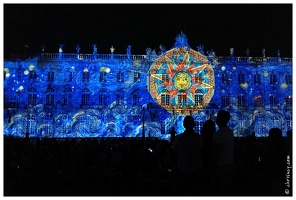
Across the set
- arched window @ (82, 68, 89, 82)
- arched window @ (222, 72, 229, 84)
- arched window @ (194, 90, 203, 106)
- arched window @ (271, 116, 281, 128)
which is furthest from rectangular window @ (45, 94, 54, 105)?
arched window @ (271, 116, 281, 128)

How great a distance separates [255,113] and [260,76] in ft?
15.6

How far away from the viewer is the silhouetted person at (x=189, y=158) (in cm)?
813

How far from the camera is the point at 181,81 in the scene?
1873 inches

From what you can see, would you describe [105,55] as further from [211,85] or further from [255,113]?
[255,113]

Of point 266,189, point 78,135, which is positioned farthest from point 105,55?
point 266,189

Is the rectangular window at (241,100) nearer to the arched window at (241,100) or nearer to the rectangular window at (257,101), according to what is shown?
the arched window at (241,100)

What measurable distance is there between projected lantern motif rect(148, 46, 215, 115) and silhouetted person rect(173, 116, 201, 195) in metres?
38.6

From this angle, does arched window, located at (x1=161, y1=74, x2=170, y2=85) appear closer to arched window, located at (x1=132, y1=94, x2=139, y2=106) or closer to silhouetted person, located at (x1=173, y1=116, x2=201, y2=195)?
arched window, located at (x1=132, y1=94, x2=139, y2=106)

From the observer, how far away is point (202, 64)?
4788 centimetres

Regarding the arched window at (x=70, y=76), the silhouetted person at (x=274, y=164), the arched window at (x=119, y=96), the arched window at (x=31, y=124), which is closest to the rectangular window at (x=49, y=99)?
the arched window at (x=31, y=124)

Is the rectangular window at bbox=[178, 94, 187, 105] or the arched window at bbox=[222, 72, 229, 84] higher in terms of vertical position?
the arched window at bbox=[222, 72, 229, 84]

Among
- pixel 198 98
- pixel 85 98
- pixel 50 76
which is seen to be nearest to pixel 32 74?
pixel 50 76

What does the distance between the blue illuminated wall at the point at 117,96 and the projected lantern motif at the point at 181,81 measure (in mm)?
817

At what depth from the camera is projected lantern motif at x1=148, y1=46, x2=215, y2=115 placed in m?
47.2
